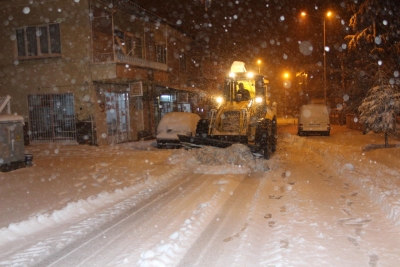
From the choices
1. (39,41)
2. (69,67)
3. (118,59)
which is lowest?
(69,67)

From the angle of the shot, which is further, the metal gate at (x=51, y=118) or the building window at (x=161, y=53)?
the building window at (x=161, y=53)

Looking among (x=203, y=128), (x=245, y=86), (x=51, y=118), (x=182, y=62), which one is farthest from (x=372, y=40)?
(x=51, y=118)

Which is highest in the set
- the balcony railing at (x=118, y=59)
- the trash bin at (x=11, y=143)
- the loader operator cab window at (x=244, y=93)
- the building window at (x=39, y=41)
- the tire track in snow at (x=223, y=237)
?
the building window at (x=39, y=41)

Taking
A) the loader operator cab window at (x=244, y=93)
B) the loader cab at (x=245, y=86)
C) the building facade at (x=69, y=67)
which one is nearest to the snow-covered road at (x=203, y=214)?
the loader cab at (x=245, y=86)

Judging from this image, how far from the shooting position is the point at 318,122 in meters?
24.0

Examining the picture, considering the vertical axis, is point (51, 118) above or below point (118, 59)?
below

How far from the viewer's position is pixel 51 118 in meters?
20.1

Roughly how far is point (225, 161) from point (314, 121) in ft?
44.5

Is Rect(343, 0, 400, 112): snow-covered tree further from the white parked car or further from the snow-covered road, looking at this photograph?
the snow-covered road

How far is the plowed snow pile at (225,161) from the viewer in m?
11.9

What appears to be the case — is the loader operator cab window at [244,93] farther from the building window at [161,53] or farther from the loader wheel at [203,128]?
the building window at [161,53]

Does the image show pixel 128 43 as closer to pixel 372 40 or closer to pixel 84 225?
pixel 372 40

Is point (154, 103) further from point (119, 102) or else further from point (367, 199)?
point (367, 199)

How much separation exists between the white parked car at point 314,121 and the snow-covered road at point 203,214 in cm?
1118
